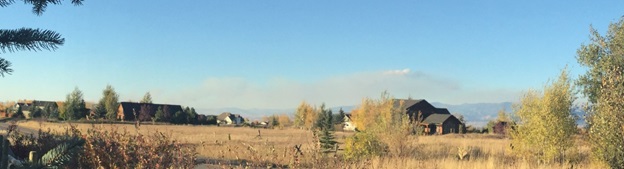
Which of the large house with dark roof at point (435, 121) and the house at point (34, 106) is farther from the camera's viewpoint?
the house at point (34, 106)

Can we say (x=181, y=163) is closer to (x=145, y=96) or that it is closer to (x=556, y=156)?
(x=556, y=156)

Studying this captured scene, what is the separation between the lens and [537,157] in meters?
17.3

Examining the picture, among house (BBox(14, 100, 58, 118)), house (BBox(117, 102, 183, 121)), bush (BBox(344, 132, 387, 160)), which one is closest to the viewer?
bush (BBox(344, 132, 387, 160))

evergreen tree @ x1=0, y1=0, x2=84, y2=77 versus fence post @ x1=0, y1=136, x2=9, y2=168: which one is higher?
evergreen tree @ x1=0, y1=0, x2=84, y2=77

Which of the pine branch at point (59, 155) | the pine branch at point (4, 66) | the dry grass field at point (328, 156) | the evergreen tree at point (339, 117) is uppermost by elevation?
the evergreen tree at point (339, 117)

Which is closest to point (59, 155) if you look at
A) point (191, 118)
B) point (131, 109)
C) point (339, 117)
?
point (191, 118)

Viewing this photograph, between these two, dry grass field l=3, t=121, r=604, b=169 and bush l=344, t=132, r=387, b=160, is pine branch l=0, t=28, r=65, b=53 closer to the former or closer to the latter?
dry grass field l=3, t=121, r=604, b=169

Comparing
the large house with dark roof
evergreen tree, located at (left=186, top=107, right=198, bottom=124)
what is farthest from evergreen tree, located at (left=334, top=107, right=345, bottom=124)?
evergreen tree, located at (left=186, top=107, right=198, bottom=124)

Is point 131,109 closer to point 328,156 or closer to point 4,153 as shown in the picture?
point 328,156

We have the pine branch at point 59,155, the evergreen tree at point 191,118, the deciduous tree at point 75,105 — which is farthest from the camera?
the evergreen tree at point 191,118

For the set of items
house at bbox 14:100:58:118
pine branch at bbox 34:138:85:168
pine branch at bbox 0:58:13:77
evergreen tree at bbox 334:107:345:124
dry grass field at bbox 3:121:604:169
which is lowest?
dry grass field at bbox 3:121:604:169

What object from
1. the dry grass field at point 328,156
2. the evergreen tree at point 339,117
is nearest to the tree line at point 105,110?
the evergreen tree at point 339,117

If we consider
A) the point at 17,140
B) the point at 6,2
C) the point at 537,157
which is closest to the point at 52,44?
the point at 6,2

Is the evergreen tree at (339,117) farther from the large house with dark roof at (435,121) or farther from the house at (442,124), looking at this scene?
the house at (442,124)
